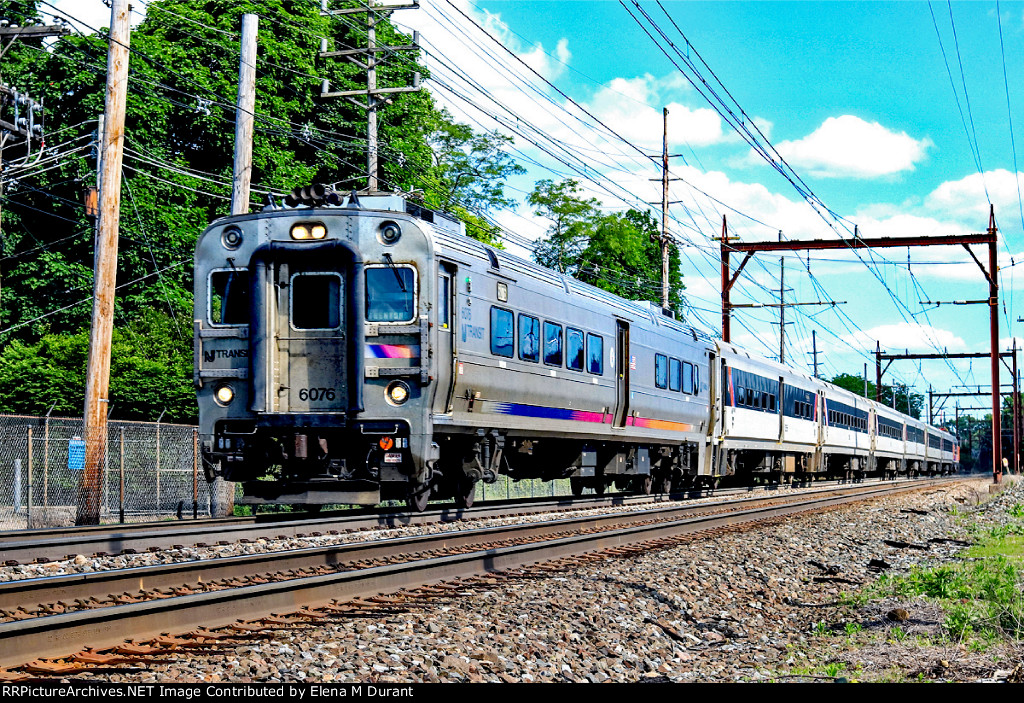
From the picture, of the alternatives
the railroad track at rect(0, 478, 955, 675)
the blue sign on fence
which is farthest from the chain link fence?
the railroad track at rect(0, 478, 955, 675)

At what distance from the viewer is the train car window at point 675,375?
23.0 m

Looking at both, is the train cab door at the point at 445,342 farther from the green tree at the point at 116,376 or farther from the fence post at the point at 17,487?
the green tree at the point at 116,376

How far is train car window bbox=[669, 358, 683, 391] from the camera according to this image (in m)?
23.0

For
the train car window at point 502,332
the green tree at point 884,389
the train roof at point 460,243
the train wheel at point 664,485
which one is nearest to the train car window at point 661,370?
the train roof at point 460,243

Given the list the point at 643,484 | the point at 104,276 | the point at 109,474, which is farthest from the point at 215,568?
the point at 643,484

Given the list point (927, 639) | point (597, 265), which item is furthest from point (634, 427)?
point (597, 265)

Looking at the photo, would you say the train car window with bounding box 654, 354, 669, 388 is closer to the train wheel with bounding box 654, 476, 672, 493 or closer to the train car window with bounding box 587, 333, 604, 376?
the train car window with bounding box 587, 333, 604, 376

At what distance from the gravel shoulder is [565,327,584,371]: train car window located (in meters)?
6.04

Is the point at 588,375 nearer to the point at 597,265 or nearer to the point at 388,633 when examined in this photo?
the point at 388,633

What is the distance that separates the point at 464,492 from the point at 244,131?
7946 millimetres

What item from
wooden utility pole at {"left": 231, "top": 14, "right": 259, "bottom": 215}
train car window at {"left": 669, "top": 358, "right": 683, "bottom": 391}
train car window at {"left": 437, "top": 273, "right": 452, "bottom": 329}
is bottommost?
train car window at {"left": 669, "top": 358, "right": 683, "bottom": 391}

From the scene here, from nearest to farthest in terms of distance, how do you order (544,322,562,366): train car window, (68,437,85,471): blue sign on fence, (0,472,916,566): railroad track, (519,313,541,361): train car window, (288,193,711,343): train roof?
1. (0,472,916,566): railroad track
2. (288,193,711,343): train roof
3. (519,313,541,361): train car window
4. (544,322,562,366): train car window
5. (68,437,85,471): blue sign on fence

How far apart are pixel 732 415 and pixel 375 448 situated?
50.5ft

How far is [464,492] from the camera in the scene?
15.9m
